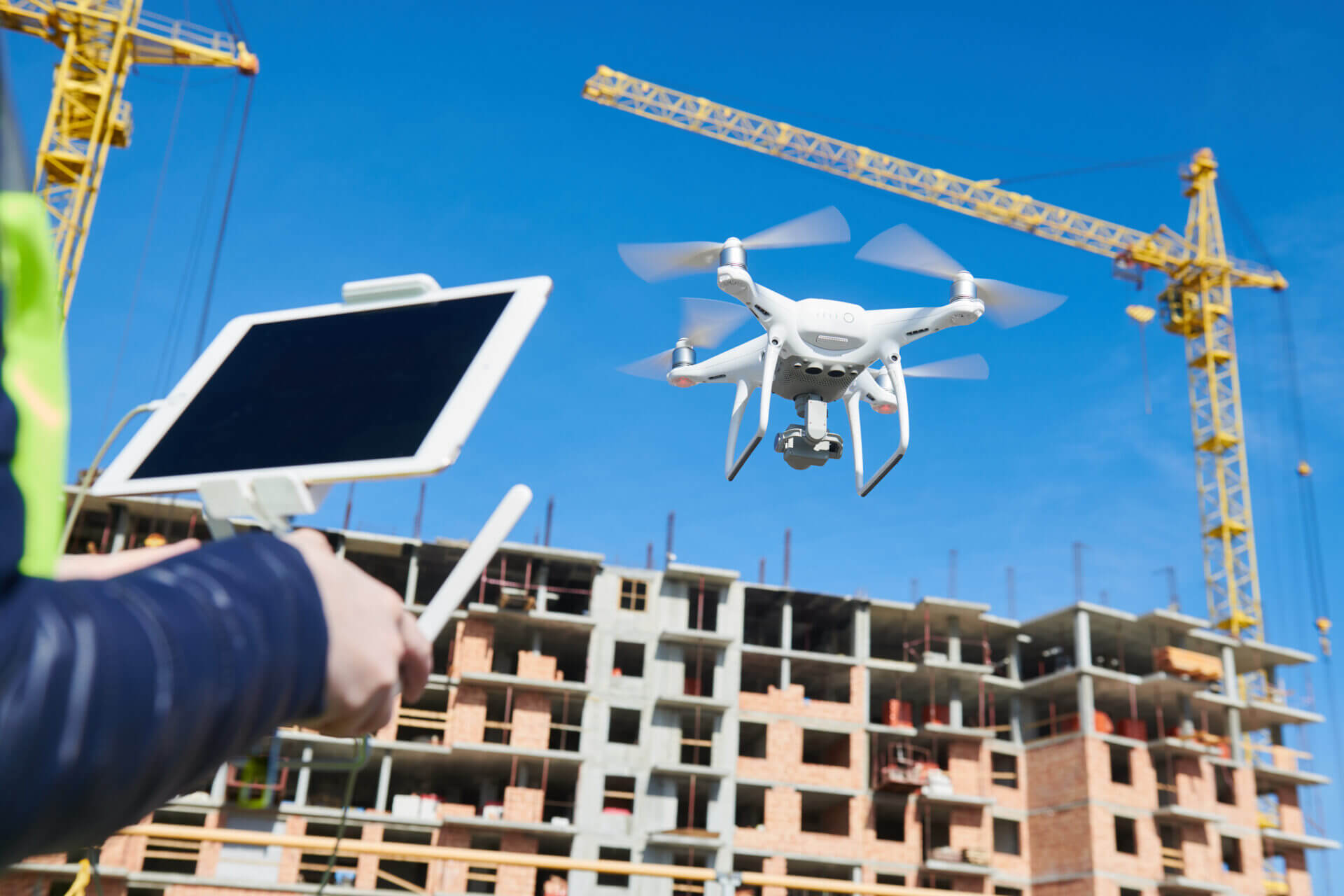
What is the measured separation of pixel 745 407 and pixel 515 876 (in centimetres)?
3471

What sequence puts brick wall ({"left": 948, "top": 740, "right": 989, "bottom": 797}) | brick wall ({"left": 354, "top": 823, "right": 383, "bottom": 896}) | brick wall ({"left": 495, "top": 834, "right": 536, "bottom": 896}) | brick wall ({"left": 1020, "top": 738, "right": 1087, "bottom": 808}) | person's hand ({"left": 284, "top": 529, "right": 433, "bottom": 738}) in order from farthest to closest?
brick wall ({"left": 948, "top": 740, "right": 989, "bottom": 797})
brick wall ({"left": 1020, "top": 738, "right": 1087, "bottom": 808})
brick wall ({"left": 495, "top": 834, "right": 536, "bottom": 896})
brick wall ({"left": 354, "top": 823, "right": 383, "bottom": 896})
person's hand ({"left": 284, "top": 529, "right": 433, "bottom": 738})

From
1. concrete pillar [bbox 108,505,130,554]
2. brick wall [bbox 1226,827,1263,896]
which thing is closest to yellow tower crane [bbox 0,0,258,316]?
concrete pillar [bbox 108,505,130,554]

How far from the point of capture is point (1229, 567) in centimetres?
6644

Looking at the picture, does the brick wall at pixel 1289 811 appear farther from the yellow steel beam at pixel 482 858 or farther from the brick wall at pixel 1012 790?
the yellow steel beam at pixel 482 858

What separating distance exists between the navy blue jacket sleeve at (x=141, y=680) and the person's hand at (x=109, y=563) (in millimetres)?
538

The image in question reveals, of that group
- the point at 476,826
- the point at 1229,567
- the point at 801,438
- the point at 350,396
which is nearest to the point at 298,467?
the point at 350,396

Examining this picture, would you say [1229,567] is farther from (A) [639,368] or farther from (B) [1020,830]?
(A) [639,368]

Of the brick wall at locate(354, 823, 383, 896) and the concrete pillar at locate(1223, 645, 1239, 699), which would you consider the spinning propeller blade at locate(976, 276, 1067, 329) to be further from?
the concrete pillar at locate(1223, 645, 1239, 699)

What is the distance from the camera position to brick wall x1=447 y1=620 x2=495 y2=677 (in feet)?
156

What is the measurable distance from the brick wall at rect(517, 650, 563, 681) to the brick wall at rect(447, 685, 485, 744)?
1993 mm

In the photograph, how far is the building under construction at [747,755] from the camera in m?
45.7

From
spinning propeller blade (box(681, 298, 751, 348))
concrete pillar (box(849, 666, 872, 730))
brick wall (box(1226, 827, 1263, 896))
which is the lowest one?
brick wall (box(1226, 827, 1263, 896))

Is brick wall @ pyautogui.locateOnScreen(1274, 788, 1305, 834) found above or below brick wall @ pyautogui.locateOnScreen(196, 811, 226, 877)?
above

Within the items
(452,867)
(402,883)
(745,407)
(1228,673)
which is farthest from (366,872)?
(1228,673)
